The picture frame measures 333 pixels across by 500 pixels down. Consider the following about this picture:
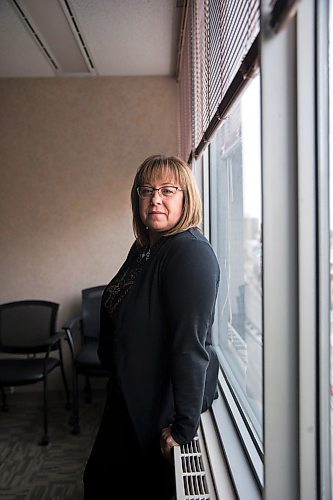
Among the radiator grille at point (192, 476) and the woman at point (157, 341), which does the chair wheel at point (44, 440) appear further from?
the radiator grille at point (192, 476)

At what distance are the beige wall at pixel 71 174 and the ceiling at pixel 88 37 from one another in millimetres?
196

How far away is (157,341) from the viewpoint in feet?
3.76

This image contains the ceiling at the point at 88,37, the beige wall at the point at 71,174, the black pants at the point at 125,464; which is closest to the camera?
the black pants at the point at 125,464

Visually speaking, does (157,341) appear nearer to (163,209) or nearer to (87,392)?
(163,209)

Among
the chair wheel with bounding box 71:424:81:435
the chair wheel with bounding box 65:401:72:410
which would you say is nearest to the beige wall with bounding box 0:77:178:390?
the chair wheel with bounding box 65:401:72:410

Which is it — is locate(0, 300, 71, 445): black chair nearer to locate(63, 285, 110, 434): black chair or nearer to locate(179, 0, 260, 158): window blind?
locate(63, 285, 110, 434): black chair

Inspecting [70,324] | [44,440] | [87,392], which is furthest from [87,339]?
[44,440]

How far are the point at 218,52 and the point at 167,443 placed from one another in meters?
1.21

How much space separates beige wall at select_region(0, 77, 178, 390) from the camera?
348 centimetres

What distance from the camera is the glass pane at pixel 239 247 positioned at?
1477 mm

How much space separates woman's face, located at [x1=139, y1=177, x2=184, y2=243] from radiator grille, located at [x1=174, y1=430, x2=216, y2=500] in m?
0.62

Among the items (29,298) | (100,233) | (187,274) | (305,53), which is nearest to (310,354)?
(187,274)

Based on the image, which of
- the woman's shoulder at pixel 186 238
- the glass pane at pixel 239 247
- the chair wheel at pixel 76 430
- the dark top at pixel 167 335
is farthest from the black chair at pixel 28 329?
the woman's shoulder at pixel 186 238

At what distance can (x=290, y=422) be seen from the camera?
0.77 m
